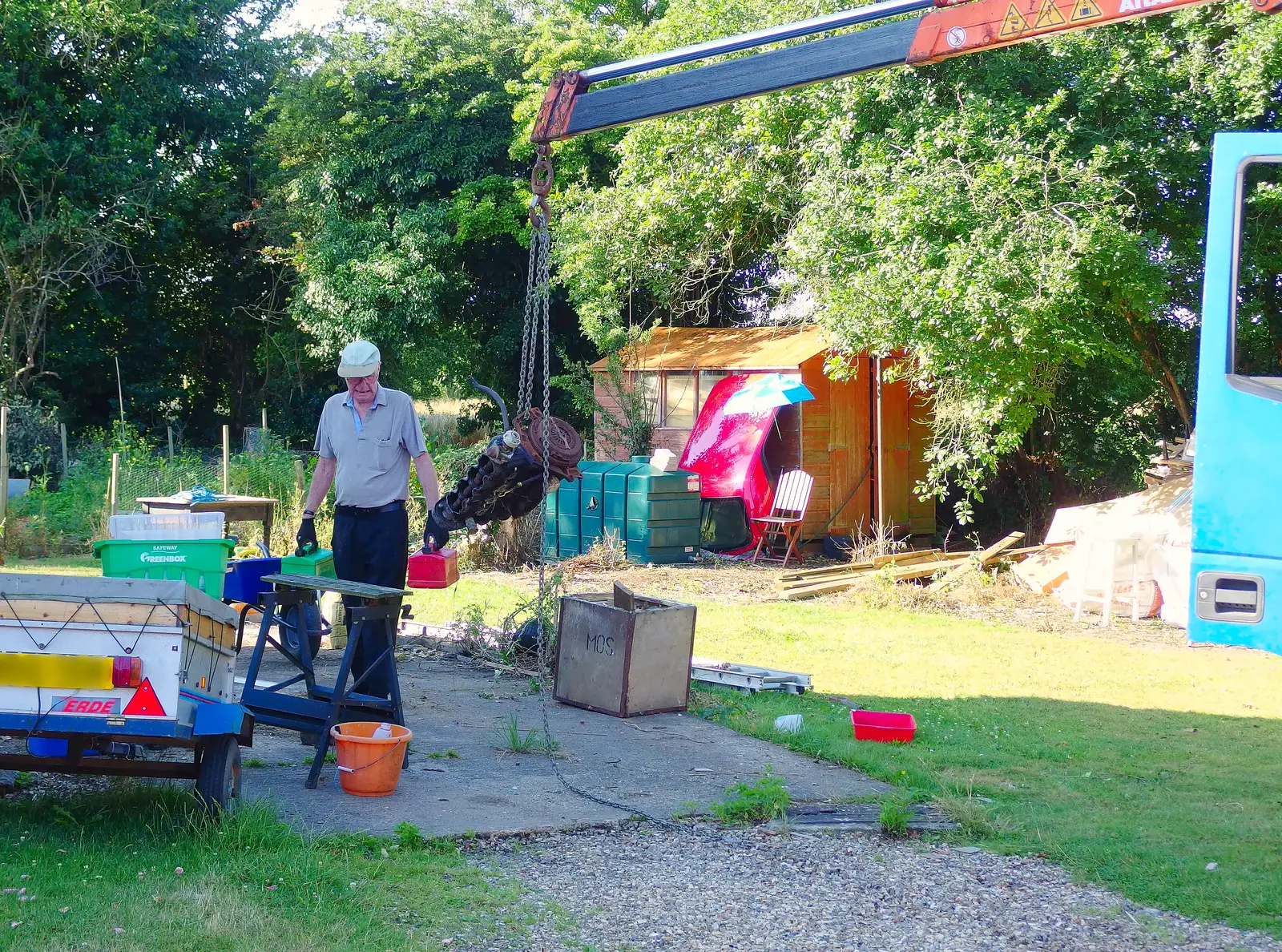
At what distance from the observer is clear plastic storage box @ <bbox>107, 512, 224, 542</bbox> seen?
6484 millimetres

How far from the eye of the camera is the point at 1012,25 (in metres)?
5.54

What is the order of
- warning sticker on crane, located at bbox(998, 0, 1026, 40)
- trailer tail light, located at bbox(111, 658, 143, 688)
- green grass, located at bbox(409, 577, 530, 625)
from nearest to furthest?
trailer tail light, located at bbox(111, 658, 143, 688) < warning sticker on crane, located at bbox(998, 0, 1026, 40) < green grass, located at bbox(409, 577, 530, 625)

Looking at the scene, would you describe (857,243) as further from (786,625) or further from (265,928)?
(265,928)

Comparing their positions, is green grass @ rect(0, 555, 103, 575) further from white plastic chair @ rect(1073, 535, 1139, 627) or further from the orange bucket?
white plastic chair @ rect(1073, 535, 1139, 627)

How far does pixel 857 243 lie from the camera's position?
13570 mm

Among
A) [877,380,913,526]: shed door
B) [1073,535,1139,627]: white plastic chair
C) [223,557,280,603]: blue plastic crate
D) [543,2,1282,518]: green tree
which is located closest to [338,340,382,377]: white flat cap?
[223,557,280,603]: blue plastic crate

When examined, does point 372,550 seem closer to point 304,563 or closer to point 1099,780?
point 304,563

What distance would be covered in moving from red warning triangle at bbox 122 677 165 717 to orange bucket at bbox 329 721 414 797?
116 cm

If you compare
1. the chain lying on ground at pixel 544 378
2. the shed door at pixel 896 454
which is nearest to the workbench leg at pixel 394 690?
the chain lying on ground at pixel 544 378

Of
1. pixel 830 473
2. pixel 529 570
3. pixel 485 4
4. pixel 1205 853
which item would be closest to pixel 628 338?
pixel 830 473

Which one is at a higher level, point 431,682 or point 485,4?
point 485,4

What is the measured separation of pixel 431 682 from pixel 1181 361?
10784mm

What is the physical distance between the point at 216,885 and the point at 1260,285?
11.9 m

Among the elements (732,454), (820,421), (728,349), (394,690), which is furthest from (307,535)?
(728,349)
